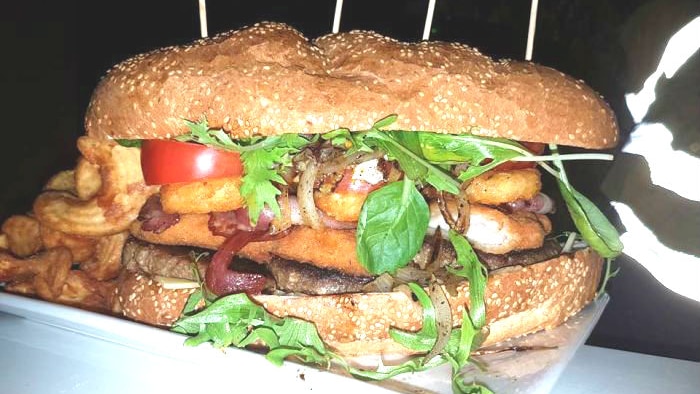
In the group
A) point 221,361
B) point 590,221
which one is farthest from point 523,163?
point 221,361

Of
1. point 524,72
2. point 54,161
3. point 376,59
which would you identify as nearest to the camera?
point 376,59

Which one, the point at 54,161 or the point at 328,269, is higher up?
the point at 328,269

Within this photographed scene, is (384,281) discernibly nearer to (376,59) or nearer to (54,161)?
(376,59)

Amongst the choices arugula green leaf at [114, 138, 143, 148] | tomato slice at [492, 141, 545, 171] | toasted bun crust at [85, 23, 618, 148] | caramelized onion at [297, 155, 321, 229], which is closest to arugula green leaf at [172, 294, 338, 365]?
caramelized onion at [297, 155, 321, 229]

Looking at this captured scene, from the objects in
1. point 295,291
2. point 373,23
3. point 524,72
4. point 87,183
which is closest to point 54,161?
point 87,183

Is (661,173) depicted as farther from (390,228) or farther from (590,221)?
(390,228)

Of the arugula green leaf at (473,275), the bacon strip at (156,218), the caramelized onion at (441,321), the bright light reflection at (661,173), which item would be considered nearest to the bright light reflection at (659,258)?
the bright light reflection at (661,173)

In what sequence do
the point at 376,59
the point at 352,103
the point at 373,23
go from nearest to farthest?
the point at 352,103
the point at 376,59
the point at 373,23
